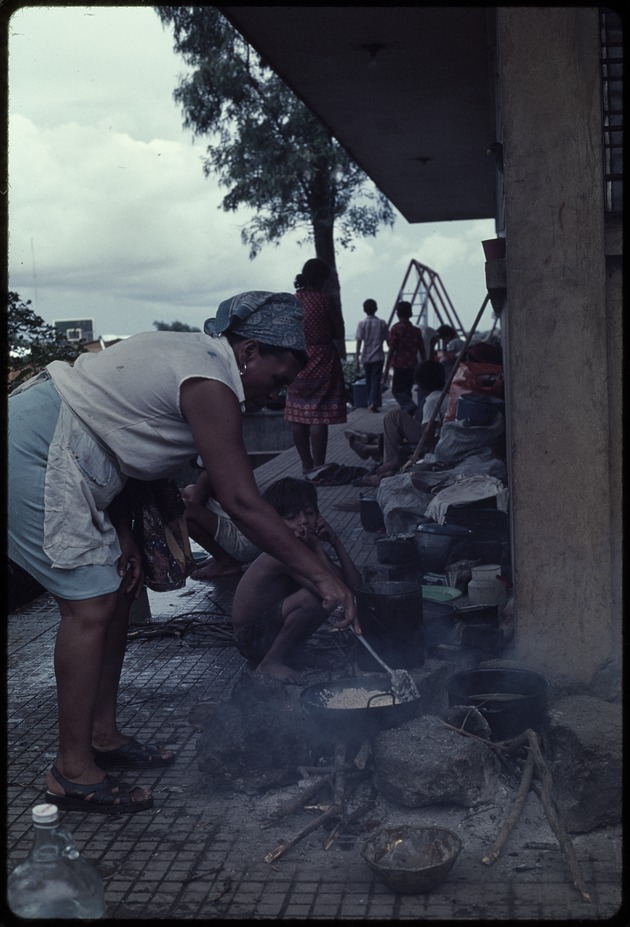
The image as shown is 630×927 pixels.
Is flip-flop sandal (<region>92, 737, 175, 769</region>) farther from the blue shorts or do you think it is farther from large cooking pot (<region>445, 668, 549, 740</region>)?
large cooking pot (<region>445, 668, 549, 740</region>)

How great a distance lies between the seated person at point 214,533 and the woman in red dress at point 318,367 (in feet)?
9.15

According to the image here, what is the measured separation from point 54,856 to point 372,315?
1537cm

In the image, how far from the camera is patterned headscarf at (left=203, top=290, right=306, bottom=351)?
3.37 m

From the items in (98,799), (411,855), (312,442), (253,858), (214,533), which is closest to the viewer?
(411,855)

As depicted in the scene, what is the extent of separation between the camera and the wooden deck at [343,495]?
704cm

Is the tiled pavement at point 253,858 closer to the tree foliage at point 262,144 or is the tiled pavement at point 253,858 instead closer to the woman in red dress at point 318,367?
the woman in red dress at point 318,367

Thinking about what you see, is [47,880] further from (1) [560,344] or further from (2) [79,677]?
(1) [560,344]

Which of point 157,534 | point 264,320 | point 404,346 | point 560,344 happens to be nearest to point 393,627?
point 157,534

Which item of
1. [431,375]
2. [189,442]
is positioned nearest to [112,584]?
[189,442]

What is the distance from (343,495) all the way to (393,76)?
381cm

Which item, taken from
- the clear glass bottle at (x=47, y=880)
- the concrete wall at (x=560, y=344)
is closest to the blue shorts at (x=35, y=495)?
the clear glass bottle at (x=47, y=880)

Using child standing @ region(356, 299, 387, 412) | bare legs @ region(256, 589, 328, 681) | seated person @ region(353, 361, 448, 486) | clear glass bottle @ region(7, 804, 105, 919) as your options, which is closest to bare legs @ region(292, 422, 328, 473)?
seated person @ region(353, 361, 448, 486)

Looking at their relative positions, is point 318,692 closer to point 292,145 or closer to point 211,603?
point 211,603

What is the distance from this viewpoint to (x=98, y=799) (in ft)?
11.4
